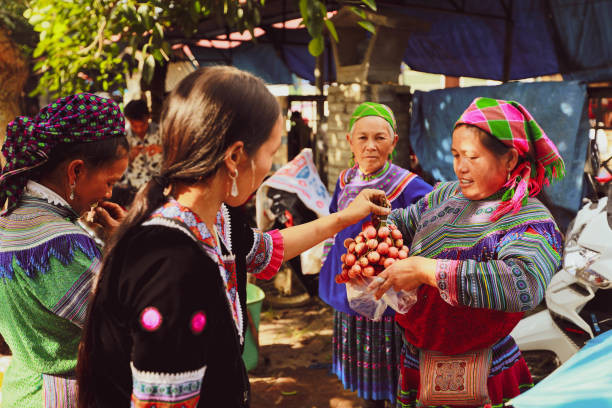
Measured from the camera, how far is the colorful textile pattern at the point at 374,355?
3309 millimetres

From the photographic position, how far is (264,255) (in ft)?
6.39

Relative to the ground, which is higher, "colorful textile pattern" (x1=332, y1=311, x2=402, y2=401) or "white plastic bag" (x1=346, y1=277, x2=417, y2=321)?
"white plastic bag" (x1=346, y1=277, x2=417, y2=321)

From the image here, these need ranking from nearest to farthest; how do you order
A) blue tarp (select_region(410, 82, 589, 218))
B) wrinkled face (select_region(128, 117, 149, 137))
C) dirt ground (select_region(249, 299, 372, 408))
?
dirt ground (select_region(249, 299, 372, 408)) → blue tarp (select_region(410, 82, 589, 218)) → wrinkled face (select_region(128, 117, 149, 137))

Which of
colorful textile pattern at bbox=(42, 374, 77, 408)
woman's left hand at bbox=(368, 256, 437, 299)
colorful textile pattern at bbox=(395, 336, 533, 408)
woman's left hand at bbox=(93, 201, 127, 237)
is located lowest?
colorful textile pattern at bbox=(395, 336, 533, 408)

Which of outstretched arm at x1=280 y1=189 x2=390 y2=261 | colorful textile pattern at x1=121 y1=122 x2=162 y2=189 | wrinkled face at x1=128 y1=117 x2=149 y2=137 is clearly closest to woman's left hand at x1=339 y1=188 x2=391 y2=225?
outstretched arm at x1=280 y1=189 x2=390 y2=261

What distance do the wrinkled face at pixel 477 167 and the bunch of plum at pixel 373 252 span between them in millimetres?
358

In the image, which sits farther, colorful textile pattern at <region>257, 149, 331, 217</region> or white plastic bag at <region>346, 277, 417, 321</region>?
colorful textile pattern at <region>257, 149, 331, 217</region>

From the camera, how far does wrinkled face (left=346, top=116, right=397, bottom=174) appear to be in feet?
11.1

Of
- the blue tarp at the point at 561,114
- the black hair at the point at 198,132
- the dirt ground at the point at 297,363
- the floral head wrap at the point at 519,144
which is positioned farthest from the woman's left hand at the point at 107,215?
the blue tarp at the point at 561,114

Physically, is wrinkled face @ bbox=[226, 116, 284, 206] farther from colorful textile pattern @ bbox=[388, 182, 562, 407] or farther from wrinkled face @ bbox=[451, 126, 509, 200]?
wrinkled face @ bbox=[451, 126, 509, 200]

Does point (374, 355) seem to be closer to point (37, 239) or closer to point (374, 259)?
point (374, 259)

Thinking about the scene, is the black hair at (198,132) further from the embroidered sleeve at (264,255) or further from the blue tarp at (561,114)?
the blue tarp at (561,114)

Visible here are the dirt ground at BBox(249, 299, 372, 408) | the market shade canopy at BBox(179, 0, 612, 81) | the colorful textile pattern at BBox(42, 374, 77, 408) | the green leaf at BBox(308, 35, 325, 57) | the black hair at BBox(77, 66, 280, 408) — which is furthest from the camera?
the market shade canopy at BBox(179, 0, 612, 81)

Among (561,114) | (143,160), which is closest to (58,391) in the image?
(561,114)
